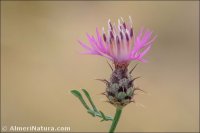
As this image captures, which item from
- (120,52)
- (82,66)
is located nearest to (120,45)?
(120,52)

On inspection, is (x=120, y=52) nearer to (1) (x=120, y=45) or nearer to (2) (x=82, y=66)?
(1) (x=120, y=45)

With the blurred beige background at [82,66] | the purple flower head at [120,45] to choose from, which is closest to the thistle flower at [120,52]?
the purple flower head at [120,45]

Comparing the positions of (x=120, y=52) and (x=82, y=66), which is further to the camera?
(x=82, y=66)

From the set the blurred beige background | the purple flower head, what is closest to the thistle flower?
the purple flower head

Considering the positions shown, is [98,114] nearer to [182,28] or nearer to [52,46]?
[52,46]

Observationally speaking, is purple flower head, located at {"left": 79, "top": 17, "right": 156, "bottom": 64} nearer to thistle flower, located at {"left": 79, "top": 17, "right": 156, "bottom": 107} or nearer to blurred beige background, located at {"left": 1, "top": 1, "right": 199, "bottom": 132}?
thistle flower, located at {"left": 79, "top": 17, "right": 156, "bottom": 107}

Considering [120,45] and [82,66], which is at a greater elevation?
[120,45]

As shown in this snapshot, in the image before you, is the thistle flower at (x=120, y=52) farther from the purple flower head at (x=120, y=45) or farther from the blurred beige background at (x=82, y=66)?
the blurred beige background at (x=82, y=66)
